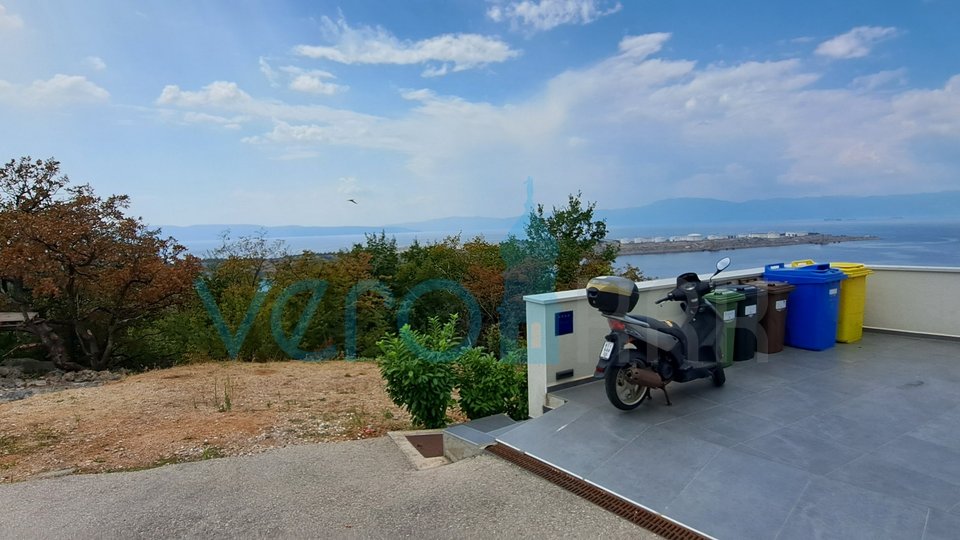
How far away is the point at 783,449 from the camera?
2.90m

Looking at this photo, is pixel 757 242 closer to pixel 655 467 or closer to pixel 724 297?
pixel 724 297

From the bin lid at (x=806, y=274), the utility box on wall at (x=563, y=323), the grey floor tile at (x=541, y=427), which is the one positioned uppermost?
the bin lid at (x=806, y=274)

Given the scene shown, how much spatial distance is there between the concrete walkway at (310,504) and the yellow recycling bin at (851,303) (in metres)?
4.33

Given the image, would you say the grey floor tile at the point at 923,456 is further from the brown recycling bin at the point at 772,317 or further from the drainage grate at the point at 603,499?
the brown recycling bin at the point at 772,317

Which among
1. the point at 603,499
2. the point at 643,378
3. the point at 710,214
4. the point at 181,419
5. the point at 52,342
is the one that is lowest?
the point at 52,342

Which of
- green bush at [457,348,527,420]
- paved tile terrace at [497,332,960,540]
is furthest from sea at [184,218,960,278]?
green bush at [457,348,527,420]

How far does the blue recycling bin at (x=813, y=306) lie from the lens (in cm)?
490

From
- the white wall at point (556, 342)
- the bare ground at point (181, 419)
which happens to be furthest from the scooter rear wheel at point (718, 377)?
the bare ground at point (181, 419)

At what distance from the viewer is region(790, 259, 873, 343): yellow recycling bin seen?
5.21m

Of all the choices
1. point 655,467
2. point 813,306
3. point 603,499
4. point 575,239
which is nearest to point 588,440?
point 655,467

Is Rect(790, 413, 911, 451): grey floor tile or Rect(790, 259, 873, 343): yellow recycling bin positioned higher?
Rect(790, 259, 873, 343): yellow recycling bin

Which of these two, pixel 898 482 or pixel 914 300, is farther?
pixel 914 300

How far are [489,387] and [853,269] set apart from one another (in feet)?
13.6

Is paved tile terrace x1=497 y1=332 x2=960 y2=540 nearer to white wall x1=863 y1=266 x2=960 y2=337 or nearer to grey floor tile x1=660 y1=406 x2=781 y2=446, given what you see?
grey floor tile x1=660 y1=406 x2=781 y2=446
